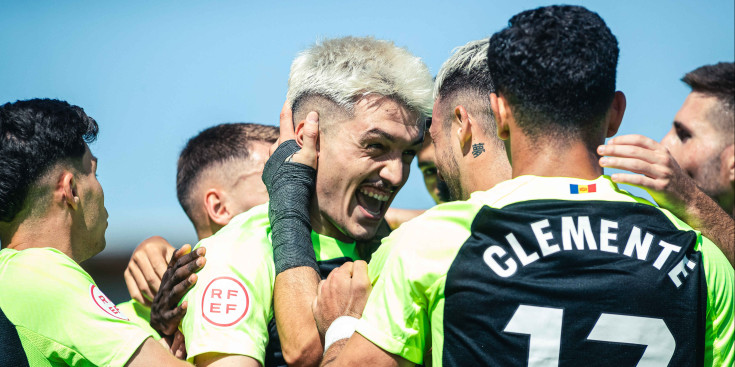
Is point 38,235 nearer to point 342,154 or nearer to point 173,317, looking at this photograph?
point 173,317

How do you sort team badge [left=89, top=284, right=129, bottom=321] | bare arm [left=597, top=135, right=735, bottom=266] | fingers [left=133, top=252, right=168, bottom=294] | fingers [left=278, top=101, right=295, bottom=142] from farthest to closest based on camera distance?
fingers [left=133, top=252, right=168, bottom=294] < fingers [left=278, top=101, right=295, bottom=142] < team badge [left=89, top=284, right=129, bottom=321] < bare arm [left=597, top=135, right=735, bottom=266]

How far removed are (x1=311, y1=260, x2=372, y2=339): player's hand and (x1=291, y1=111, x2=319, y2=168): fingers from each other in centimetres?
87

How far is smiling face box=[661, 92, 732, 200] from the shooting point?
4.80m

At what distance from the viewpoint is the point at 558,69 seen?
248 centimetres

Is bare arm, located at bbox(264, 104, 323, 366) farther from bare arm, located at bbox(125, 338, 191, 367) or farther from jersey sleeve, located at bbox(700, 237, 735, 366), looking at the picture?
jersey sleeve, located at bbox(700, 237, 735, 366)

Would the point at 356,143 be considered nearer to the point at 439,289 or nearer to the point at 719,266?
the point at 439,289

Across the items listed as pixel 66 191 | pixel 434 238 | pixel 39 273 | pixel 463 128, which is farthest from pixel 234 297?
pixel 463 128

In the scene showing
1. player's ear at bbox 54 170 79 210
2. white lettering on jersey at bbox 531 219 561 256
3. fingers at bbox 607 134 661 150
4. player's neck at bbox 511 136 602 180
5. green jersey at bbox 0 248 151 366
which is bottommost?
green jersey at bbox 0 248 151 366

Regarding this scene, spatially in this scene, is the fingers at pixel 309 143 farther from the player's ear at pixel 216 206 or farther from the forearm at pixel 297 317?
the player's ear at pixel 216 206

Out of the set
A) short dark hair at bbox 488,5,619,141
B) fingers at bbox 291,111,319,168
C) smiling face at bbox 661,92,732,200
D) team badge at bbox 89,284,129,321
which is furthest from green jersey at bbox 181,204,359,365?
smiling face at bbox 661,92,732,200

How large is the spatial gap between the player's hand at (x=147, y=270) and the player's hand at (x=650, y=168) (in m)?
2.82

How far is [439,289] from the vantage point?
2.47 m

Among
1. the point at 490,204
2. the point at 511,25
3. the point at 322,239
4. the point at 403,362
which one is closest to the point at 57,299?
the point at 322,239

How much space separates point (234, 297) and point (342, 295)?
2.24 ft
